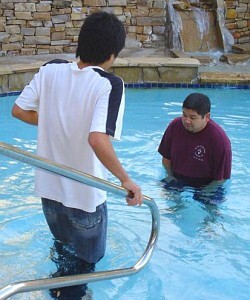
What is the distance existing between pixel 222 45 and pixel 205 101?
6115mm

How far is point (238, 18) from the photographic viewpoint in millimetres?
9711

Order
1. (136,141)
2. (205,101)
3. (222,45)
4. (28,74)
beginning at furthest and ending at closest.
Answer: (222,45)
(28,74)
(136,141)
(205,101)

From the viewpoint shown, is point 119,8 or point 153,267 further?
point 119,8

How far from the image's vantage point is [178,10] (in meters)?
9.53

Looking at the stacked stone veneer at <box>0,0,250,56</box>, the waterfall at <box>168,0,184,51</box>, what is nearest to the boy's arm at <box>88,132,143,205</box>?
the stacked stone veneer at <box>0,0,250,56</box>

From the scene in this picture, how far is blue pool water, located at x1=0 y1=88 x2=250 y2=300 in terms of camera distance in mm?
3143

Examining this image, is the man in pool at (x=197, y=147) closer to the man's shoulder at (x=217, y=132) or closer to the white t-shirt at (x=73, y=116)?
the man's shoulder at (x=217, y=132)

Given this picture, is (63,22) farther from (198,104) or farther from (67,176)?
(67,176)

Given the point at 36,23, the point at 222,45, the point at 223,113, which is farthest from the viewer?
the point at 222,45

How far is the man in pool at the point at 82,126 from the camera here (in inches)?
86.9

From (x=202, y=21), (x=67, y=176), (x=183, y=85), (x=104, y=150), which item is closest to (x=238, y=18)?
(x=202, y=21)

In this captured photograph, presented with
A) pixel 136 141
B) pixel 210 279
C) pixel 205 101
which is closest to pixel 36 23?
pixel 136 141

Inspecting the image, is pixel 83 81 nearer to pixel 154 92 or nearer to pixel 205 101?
pixel 205 101

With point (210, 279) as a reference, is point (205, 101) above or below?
above
